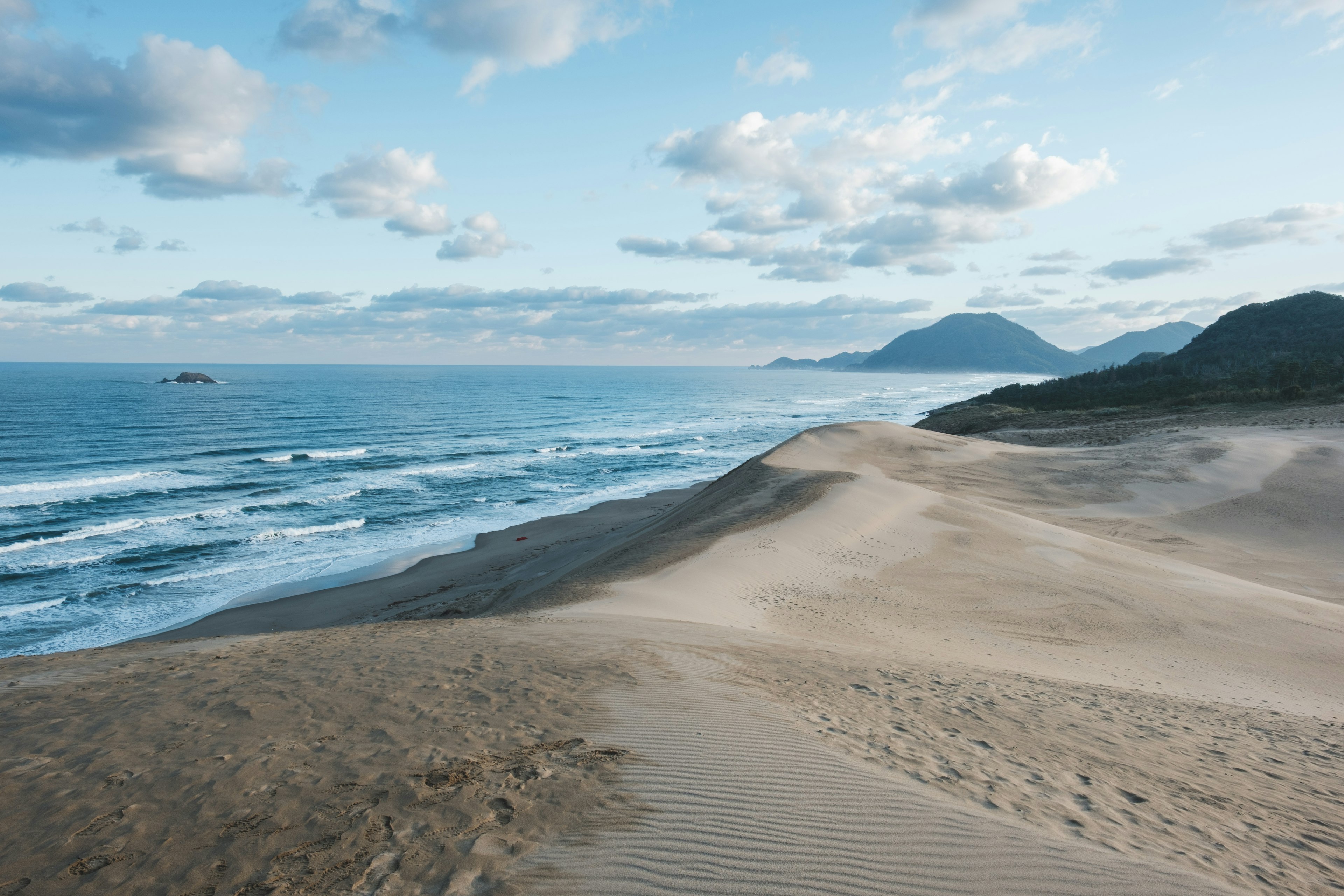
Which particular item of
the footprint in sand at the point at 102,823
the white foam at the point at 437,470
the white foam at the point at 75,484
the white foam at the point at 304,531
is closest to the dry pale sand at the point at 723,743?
the footprint in sand at the point at 102,823

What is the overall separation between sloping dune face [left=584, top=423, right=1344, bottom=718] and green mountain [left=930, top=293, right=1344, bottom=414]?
26.9m

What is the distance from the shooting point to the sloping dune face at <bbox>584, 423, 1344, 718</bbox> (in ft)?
33.3

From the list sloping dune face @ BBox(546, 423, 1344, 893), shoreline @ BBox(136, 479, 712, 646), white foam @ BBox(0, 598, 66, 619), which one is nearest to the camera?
sloping dune face @ BBox(546, 423, 1344, 893)

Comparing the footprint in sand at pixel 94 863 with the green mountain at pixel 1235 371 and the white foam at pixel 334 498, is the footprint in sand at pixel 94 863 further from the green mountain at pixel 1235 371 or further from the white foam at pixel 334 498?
the green mountain at pixel 1235 371

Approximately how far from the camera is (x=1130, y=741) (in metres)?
6.38

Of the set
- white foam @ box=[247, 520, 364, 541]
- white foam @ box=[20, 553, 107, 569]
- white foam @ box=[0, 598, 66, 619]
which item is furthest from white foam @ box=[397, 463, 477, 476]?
white foam @ box=[0, 598, 66, 619]

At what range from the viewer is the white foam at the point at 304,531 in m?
25.8

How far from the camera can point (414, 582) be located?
20094mm

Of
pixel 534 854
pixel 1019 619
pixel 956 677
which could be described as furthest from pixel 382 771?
pixel 1019 619

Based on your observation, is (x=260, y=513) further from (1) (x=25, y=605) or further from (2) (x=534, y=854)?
(2) (x=534, y=854)

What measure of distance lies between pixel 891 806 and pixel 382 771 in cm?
369

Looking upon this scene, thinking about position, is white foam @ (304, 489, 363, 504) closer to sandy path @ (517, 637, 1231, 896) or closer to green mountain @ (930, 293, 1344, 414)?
sandy path @ (517, 637, 1231, 896)

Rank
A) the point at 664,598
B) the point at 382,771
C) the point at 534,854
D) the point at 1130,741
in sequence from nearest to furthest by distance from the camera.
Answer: the point at 534,854
the point at 382,771
the point at 1130,741
the point at 664,598

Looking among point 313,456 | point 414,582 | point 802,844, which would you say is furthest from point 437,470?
point 802,844
